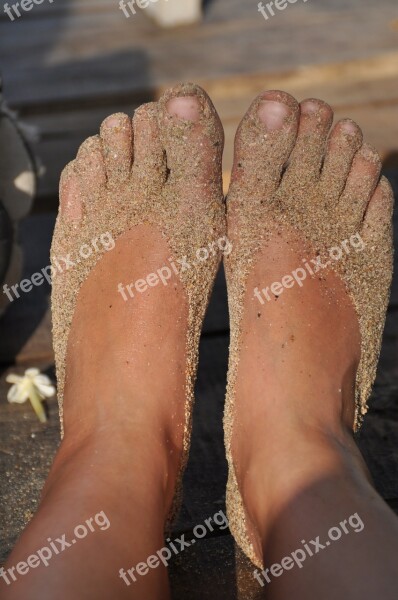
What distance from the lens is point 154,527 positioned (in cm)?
99

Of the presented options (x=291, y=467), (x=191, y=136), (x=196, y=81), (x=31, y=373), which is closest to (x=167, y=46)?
(x=196, y=81)

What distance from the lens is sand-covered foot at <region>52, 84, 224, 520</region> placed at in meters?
1.19

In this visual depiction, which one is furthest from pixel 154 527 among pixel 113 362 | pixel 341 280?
pixel 341 280

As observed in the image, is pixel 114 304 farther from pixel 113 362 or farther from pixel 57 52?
pixel 57 52

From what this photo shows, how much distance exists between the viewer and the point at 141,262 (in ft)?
4.33

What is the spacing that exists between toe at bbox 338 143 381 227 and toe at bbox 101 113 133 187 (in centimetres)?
39

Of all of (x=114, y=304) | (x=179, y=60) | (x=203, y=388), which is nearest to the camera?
(x=114, y=304)

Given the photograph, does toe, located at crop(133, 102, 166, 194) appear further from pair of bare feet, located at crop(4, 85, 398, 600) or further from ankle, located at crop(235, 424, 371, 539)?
ankle, located at crop(235, 424, 371, 539)

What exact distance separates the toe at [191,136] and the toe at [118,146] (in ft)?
0.26

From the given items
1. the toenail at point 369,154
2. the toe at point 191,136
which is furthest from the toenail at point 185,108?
the toenail at point 369,154

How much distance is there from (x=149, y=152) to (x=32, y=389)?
46 centimetres

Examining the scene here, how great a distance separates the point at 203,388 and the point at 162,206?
13.9 inches

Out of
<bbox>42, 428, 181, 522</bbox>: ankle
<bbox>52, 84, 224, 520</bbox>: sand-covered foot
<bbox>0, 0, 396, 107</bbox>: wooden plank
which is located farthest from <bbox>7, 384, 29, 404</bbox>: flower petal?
<bbox>0, 0, 396, 107</bbox>: wooden plank

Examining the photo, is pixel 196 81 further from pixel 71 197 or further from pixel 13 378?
pixel 13 378
